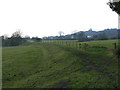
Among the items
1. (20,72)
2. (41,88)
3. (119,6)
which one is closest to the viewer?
(41,88)

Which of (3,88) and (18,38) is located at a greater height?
(18,38)

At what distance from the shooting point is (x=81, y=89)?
8516 millimetres

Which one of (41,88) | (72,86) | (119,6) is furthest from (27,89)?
(119,6)

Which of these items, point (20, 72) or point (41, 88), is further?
point (20, 72)

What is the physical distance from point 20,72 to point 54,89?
9643 millimetres

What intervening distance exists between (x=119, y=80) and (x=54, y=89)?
20.9 ft

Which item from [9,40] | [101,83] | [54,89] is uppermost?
[9,40]

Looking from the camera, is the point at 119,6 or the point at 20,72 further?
the point at 20,72

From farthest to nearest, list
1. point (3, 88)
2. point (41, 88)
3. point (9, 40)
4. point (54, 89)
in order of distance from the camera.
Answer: point (9, 40) < point (3, 88) < point (41, 88) < point (54, 89)

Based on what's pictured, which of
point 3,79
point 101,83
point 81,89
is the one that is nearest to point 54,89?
point 81,89

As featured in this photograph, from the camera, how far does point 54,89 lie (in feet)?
29.7

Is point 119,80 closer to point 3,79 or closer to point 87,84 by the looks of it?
point 87,84

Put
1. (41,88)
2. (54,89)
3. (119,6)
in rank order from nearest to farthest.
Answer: (54,89), (41,88), (119,6)

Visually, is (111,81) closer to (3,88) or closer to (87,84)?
(87,84)
